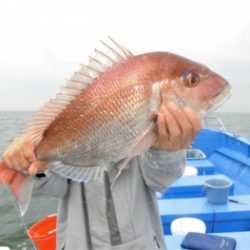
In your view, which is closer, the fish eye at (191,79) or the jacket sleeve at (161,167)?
the fish eye at (191,79)

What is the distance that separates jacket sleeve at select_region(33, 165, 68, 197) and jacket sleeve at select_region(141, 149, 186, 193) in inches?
21.9

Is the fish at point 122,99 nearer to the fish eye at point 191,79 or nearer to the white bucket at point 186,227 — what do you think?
the fish eye at point 191,79

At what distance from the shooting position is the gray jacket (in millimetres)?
2590

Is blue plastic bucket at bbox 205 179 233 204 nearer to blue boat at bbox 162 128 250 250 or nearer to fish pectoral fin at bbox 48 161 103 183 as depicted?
blue boat at bbox 162 128 250 250

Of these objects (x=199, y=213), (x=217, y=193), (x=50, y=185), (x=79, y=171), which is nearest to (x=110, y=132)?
(x=79, y=171)

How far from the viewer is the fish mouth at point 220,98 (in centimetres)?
183

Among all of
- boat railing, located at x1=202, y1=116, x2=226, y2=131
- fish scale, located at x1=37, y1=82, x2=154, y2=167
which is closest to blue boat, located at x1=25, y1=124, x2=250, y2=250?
boat railing, located at x1=202, y1=116, x2=226, y2=131

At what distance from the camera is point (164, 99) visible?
72.7 inches

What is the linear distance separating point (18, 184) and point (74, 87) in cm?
66

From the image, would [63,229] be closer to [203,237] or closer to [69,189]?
[69,189]

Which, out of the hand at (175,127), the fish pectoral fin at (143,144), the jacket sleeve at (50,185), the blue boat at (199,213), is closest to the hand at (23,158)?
the jacket sleeve at (50,185)

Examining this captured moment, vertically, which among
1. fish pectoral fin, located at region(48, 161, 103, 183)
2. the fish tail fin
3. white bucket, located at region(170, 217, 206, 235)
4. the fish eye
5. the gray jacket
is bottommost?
white bucket, located at region(170, 217, 206, 235)

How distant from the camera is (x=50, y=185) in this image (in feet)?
8.42

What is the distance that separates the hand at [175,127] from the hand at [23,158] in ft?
2.16
